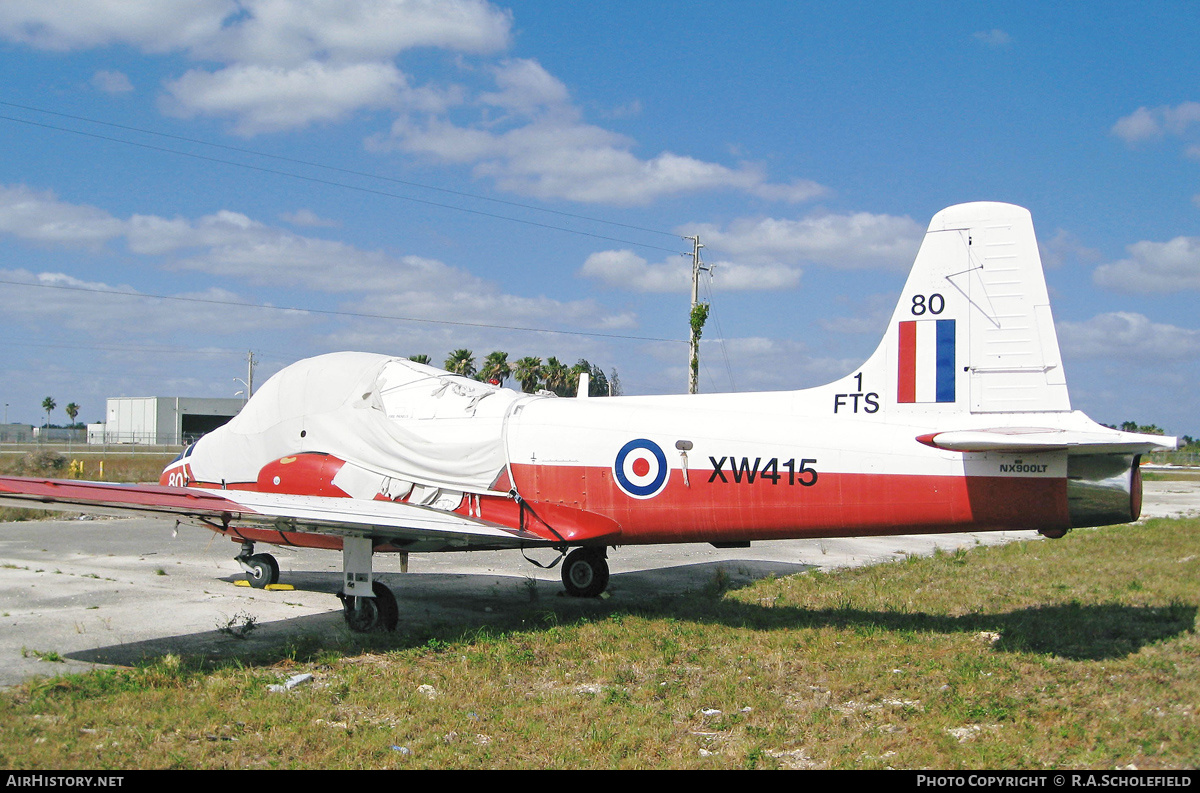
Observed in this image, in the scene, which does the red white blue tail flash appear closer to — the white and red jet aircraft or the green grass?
the white and red jet aircraft

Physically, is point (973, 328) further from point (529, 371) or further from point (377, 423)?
point (529, 371)

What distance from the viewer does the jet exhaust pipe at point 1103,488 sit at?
24.8 ft

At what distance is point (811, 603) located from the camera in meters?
11.1

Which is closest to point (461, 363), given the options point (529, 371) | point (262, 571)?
point (529, 371)

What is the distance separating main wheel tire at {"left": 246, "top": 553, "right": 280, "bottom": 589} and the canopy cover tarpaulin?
148cm

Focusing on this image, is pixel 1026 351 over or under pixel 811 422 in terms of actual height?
over

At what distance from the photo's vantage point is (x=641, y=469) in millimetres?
9523

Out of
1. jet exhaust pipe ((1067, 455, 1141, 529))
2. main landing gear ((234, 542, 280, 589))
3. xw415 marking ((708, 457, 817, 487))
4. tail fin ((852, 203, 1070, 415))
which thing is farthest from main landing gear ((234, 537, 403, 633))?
jet exhaust pipe ((1067, 455, 1141, 529))

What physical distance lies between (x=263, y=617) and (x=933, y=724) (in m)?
7.78

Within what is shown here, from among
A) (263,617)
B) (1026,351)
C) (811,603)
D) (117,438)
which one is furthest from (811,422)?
(117,438)

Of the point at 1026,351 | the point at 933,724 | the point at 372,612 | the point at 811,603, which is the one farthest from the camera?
the point at 811,603

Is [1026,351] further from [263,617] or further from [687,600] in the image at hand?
[263,617]

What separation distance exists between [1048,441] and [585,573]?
683 cm
